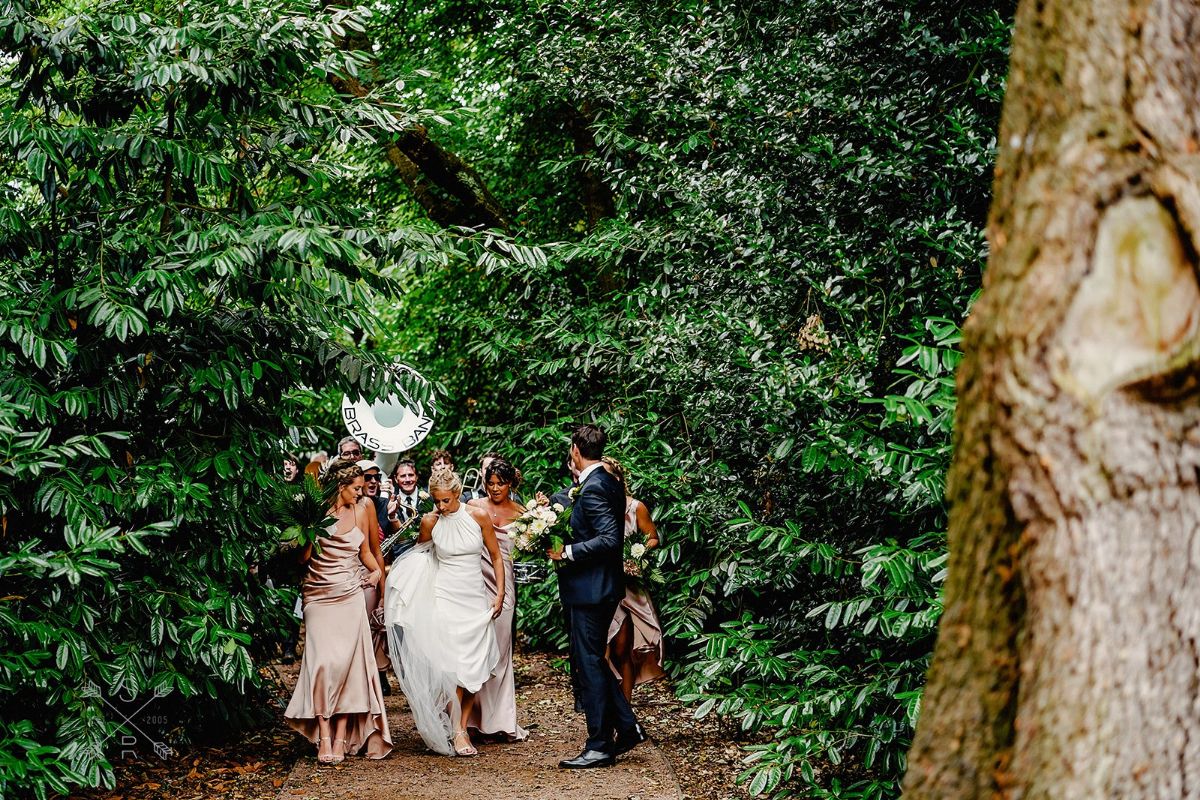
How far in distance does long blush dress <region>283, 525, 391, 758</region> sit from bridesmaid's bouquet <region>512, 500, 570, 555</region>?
1.30 metres

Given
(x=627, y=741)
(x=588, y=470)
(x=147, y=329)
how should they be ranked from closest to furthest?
(x=147, y=329) → (x=588, y=470) → (x=627, y=741)

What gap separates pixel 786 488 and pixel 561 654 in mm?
6949

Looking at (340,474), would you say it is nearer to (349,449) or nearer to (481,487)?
(481,487)

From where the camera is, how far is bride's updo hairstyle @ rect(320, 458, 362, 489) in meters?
8.50

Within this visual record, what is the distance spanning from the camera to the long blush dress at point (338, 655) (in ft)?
27.2

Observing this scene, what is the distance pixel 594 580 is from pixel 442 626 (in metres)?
1.54

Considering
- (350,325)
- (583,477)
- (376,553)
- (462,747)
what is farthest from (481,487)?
(350,325)

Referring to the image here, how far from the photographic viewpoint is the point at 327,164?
778cm

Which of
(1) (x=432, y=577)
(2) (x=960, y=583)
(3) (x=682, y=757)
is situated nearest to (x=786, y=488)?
(3) (x=682, y=757)

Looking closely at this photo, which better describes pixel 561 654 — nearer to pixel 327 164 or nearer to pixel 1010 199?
pixel 327 164

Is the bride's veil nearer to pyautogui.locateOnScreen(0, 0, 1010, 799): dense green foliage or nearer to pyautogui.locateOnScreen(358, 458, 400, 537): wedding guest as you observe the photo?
pyautogui.locateOnScreen(0, 0, 1010, 799): dense green foliage

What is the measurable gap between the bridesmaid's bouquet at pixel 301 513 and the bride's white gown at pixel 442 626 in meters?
0.93

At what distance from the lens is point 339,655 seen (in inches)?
330

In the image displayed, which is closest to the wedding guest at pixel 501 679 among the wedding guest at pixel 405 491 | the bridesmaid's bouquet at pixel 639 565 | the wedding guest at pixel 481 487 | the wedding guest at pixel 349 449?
the wedding guest at pixel 481 487
